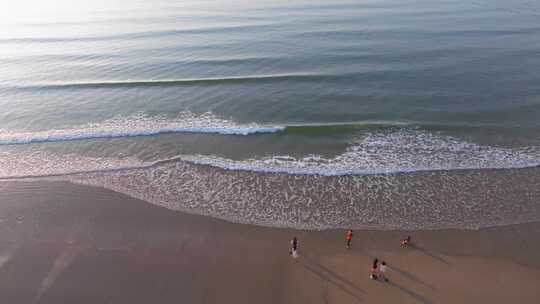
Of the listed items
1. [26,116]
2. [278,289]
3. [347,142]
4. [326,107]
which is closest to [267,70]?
[326,107]

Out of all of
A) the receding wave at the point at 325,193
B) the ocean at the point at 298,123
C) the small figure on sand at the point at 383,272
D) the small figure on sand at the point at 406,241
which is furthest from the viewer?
the ocean at the point at 298,123

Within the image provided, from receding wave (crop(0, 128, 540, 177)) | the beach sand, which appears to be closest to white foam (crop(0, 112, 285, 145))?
receding wave (crop(0, 128, 540, 177))

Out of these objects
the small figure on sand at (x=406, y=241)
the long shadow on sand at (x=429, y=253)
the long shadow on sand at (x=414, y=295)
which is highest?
the small figure on sand at (x=406, y=241)

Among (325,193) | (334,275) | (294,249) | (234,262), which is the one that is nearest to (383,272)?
(334,275)

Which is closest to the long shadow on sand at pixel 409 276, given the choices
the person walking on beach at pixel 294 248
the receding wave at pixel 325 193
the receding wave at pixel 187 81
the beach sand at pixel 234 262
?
the beach sand at pixel 234 262

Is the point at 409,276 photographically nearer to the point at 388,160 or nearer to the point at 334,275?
the point at 334,275

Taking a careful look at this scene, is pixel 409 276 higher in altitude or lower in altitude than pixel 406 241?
lower

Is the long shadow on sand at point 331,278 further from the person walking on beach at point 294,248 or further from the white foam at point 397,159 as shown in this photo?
the white foam at point 397,159
